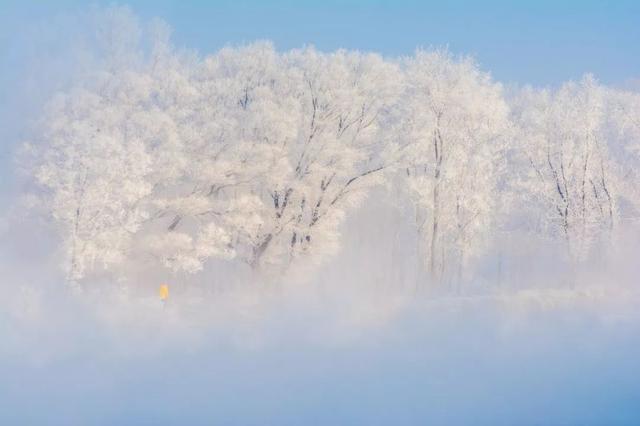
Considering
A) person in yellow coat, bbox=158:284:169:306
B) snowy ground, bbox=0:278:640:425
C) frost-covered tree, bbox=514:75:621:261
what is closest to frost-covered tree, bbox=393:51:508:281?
frost-covered tree, bbox=514:75:621:261

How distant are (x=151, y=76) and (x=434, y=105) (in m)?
15.7

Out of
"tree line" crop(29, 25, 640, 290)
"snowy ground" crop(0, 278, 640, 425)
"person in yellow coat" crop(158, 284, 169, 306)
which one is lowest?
"snowy ground" crop(0, 278, 640, 425)

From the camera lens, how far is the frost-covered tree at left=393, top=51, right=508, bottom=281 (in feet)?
146

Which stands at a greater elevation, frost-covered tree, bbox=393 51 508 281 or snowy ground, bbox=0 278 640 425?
frost-covered tree, bbox=393 51 508 281

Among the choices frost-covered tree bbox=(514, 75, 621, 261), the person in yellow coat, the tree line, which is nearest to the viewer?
the tree line

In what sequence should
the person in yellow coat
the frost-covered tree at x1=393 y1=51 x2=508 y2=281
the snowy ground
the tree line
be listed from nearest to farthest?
the snowy ground < the tree line < the person in yellow coat < the frost-covered tree at x1=393 y1=51 x2=508 y2=281

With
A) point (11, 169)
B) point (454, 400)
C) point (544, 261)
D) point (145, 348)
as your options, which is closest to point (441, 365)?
point (454, 400)

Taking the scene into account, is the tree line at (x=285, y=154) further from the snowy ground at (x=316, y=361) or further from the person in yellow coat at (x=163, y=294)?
the snowy ground at (x=316, y=361)

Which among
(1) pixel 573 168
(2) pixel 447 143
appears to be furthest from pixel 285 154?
(1) pixel 573 168

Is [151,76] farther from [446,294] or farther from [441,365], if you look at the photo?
[441,365]

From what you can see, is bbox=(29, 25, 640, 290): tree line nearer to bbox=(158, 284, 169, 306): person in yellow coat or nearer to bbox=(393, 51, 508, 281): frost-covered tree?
bbox=(393, 51, 508, 281): frost-covered tree

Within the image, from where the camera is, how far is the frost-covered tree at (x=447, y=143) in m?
44.5

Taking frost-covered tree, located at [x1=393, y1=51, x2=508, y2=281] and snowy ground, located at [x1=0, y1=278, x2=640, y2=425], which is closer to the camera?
snowy ground, located at [x1=0, y1=278, x2=640, y2=425]

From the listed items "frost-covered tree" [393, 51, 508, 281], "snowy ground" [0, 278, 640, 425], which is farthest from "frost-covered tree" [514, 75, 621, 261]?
"snowy ground" [0, 278, 640, 425]
